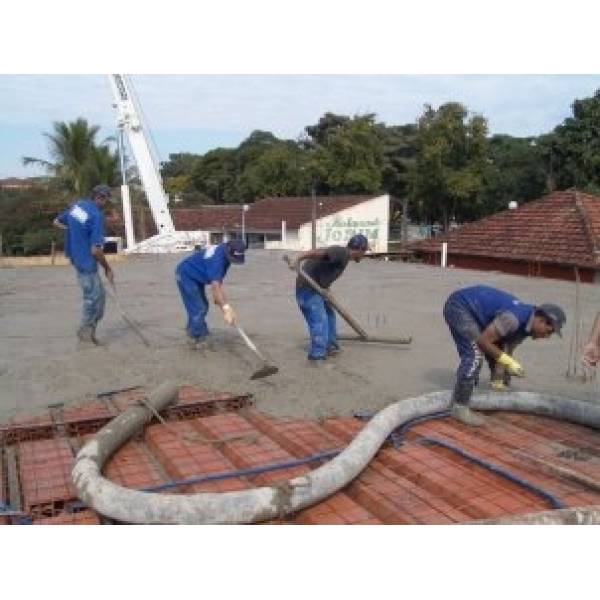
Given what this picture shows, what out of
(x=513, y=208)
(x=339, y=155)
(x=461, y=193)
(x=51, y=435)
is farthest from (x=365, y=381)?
(x=339, y=155)

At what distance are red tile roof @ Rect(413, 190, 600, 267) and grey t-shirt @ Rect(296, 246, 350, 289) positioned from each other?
10491 mm

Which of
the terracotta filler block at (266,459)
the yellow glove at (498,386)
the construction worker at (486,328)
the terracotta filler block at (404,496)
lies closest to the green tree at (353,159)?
the yellow glove at (498,386)

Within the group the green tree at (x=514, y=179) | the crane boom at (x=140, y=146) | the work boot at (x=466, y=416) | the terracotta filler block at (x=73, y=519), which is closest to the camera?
the terracotta filler block at (x=73, y=519)

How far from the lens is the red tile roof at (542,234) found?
15711 millimetres

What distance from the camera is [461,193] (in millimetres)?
31703

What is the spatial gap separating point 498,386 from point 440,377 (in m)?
0.90

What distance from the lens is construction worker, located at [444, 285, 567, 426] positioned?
13.3 feet

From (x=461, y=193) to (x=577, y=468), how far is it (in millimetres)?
29265

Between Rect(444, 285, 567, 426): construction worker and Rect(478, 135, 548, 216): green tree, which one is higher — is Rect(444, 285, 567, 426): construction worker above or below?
below

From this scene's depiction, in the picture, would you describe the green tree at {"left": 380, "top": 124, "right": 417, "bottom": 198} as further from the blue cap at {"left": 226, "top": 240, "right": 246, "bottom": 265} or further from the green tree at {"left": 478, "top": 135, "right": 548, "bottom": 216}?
the blue cap at {"left": 226, "top": 240, "right": 246, "bottom": 265}

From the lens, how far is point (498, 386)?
195 inches

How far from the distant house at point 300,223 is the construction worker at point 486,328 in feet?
88.7

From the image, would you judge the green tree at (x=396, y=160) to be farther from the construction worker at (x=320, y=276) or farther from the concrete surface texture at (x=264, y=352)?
the construction worker at (x=320, y=276)

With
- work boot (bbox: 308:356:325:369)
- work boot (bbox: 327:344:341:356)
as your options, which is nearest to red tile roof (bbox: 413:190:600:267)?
work boot (bbox: 327:344:341:356)
